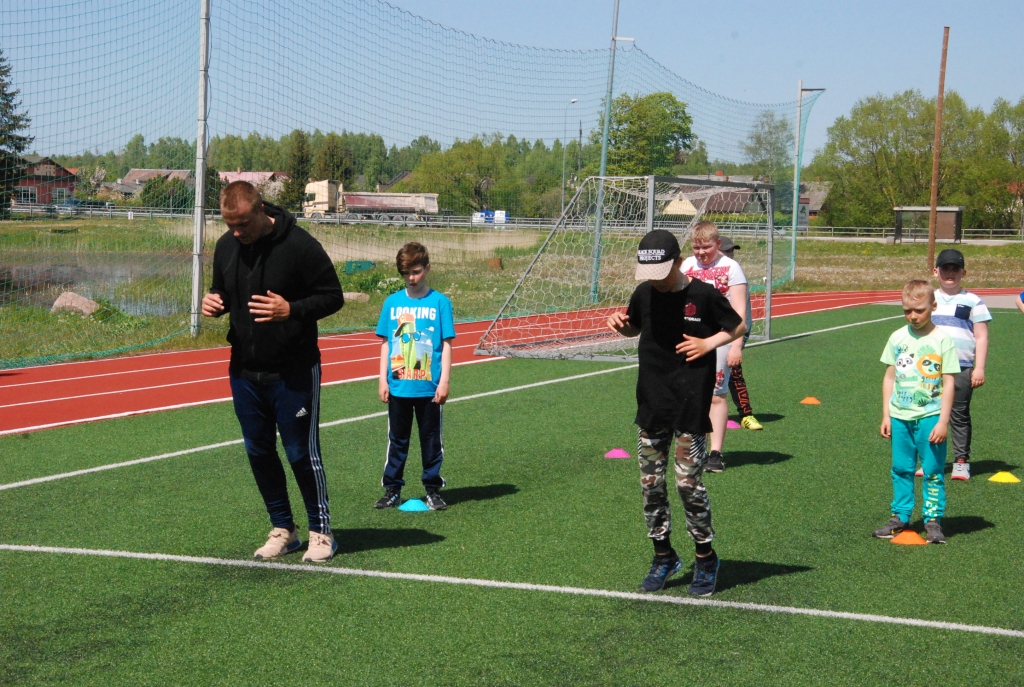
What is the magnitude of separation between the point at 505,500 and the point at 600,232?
11.5 m

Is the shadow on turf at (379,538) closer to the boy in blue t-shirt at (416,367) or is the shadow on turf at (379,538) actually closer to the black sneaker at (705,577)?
the boy in blue t-shirt at (416,367)

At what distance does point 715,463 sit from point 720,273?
4.81ft

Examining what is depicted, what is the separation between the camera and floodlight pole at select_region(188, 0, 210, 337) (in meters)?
16.0

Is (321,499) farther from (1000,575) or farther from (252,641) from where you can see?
(1000,575)

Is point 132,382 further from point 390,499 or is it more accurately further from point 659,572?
point 659,572

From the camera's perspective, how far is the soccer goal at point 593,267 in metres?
16.7

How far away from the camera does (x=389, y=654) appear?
4387 millimetres

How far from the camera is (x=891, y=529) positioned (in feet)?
20.7

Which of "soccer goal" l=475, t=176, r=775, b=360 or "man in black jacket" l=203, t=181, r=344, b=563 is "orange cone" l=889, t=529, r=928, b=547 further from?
"soccer goal" l=475, t=176, r=775, b=360

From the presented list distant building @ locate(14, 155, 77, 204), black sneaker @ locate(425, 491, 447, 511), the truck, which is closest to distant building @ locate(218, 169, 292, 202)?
the truck

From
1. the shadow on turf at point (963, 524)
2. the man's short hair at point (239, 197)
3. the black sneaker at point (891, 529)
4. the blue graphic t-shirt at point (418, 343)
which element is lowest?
the shadow on turf at point (963, 524)

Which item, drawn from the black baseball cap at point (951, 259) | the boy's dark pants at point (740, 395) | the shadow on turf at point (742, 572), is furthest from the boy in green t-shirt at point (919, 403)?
the boy's dark pants at point (740, 395)

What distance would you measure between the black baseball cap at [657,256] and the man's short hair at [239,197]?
76.1 inches

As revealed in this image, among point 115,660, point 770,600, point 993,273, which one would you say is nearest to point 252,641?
point 115,660
